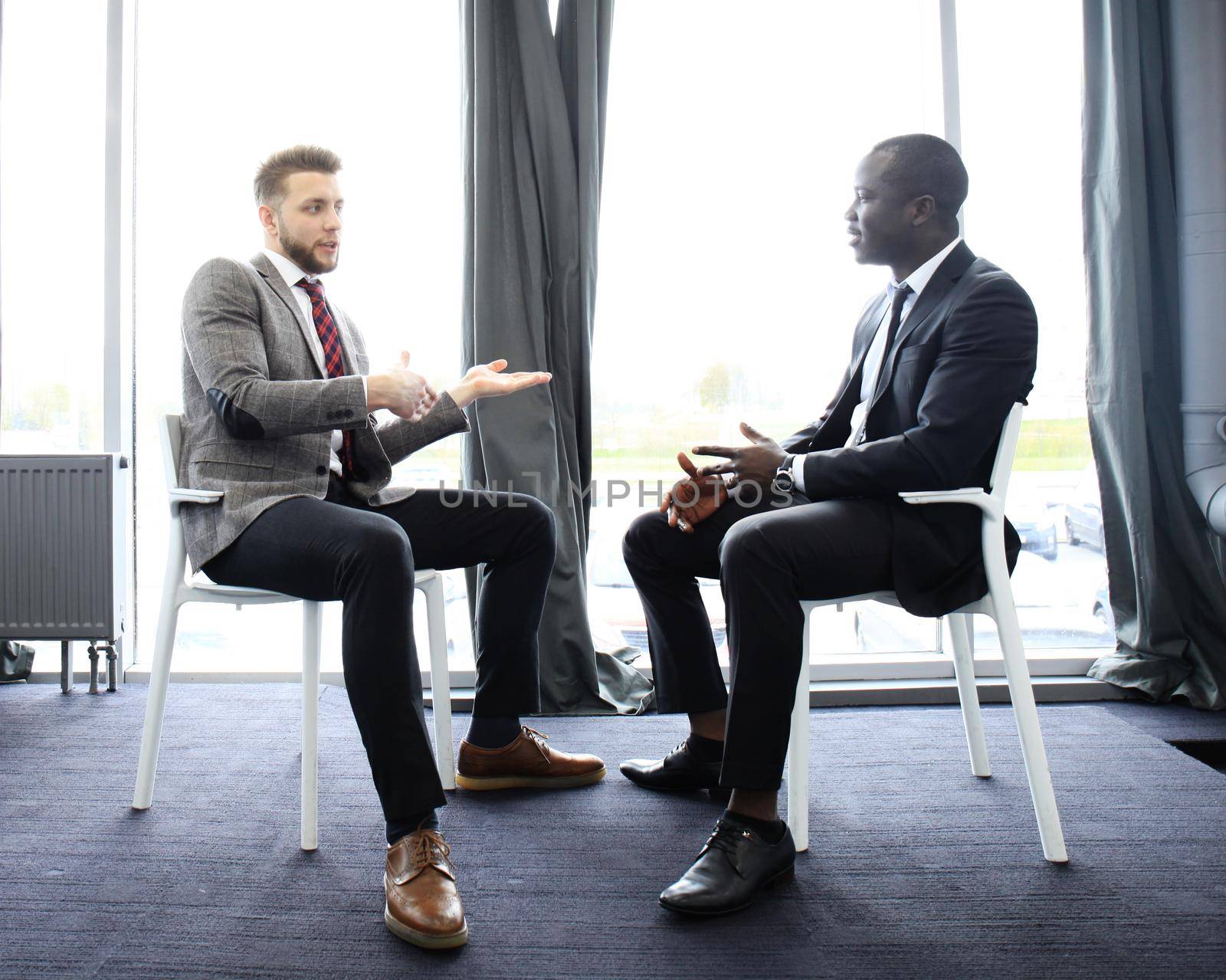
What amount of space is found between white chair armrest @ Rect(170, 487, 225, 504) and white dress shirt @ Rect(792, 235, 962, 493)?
109cm

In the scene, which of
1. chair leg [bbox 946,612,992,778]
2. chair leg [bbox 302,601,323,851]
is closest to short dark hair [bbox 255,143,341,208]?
chair leg [bbox 302,601,323,851]

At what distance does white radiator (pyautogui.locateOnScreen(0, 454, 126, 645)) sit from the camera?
8.95ft

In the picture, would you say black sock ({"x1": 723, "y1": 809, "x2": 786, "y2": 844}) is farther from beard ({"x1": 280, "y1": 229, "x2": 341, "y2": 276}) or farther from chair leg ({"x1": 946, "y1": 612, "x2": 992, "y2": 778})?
beard ({"x1": 280, "y1": 229, "x2": 341, "y2": 276})

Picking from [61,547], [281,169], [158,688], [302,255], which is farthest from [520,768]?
[61,547]

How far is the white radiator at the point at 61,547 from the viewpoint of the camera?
273 cm

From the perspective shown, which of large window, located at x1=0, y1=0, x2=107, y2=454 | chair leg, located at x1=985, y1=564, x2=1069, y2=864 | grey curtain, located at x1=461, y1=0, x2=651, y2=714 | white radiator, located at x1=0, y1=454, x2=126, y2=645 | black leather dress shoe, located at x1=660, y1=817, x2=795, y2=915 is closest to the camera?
black leather dress shoe, located at x1=660, y1=817, x2=795, y2=915

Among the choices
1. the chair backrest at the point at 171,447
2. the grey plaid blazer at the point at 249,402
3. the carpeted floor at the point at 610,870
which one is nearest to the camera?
the carpeted floor at the point at 610,870

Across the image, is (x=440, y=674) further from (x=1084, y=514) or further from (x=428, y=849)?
(x=1084, y=514)

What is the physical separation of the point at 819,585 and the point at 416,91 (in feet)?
6.88

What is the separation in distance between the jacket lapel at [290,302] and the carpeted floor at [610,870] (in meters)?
0.92

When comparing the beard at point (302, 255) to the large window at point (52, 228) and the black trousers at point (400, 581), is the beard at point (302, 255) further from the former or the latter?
the large window at point (52, 228)

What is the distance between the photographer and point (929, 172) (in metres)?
1.84

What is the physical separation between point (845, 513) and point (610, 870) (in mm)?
751

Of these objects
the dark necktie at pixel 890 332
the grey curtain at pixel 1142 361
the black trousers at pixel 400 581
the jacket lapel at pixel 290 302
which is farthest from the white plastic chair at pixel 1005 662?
the grey curtain at pixel 1142 361
